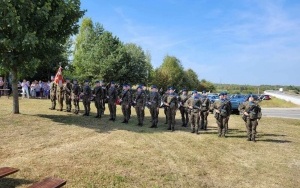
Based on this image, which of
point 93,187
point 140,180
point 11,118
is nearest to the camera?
point 93,187

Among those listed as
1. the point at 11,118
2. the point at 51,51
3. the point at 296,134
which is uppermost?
the point at 51,51

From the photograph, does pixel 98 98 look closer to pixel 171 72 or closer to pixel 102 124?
pixel 102 124

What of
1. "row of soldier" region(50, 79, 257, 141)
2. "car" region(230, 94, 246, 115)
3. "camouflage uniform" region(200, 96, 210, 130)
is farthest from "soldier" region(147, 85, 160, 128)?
"car" region(230, 94, 246, 115)

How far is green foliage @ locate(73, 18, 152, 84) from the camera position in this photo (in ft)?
147

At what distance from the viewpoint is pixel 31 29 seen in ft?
57.0

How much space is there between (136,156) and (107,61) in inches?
1289

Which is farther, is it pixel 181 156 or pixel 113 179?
pixel 181 156

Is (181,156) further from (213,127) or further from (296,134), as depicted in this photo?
(296,134)

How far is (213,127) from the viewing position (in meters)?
20.4

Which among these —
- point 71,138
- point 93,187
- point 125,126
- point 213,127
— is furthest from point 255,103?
point 93,187

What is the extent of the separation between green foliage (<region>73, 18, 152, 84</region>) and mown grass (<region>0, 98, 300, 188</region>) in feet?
87.1

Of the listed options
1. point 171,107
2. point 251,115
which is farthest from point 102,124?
point 251,115

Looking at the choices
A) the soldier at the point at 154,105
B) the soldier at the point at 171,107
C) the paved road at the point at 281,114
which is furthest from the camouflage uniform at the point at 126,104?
the paved road at the point at 281,114

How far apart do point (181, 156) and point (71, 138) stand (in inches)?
178
